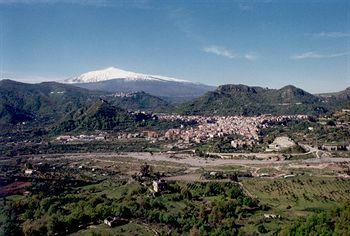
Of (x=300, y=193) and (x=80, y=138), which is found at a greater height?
(x=300, y=193)

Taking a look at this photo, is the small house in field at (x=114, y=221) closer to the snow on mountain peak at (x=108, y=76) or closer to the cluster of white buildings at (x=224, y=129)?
the cluster of white buildings at (x=224, y=129)

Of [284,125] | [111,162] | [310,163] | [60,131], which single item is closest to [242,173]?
[310,163]

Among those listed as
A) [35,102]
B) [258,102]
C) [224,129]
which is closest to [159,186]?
[224,129]

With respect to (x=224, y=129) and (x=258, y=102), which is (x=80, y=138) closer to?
(x=224, y=129)

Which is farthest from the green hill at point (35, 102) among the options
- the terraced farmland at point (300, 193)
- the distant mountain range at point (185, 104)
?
the terraced farmland at point (300, 193)

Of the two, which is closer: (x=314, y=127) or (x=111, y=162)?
(x=111, y=162)

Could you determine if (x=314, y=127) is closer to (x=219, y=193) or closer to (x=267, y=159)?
(x=267, y=159)

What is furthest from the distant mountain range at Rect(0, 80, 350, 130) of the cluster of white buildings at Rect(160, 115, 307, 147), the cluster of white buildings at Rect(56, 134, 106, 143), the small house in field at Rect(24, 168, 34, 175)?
the small house in field at Rect(24, 168, 34, 175)
